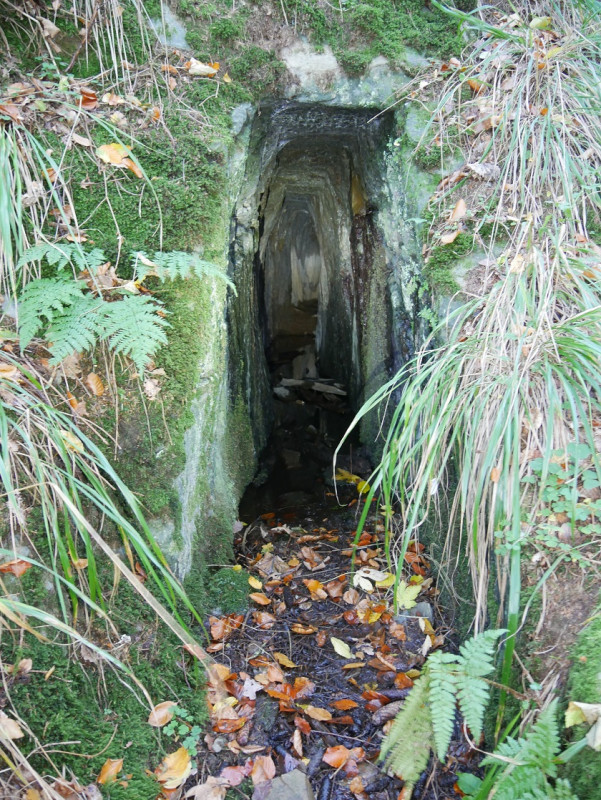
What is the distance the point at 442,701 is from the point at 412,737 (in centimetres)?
26

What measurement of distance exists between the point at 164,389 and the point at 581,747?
204 cm

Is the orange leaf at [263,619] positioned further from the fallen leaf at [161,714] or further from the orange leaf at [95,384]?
the orange leaf at [95,384]

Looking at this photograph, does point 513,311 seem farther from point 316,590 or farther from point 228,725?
point 228,725

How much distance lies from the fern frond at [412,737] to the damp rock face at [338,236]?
83.1 inches

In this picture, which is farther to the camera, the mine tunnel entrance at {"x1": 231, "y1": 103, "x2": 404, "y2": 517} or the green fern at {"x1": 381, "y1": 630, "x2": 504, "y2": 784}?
the mine tunnel entrance at {"x1": 231, "y1": 103, "x2": 404, "y2": 517}

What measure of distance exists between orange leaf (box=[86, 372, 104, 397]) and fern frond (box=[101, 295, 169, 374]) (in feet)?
0.76

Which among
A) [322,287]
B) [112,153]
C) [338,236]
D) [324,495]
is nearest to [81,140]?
[112,153]

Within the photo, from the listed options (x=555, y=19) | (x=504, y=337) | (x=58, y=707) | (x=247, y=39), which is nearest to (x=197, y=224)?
(x=247, y=39)

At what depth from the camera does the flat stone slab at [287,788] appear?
1.97 m

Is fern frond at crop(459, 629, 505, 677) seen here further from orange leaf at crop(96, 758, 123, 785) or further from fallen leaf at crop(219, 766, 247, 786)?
orange leaf at crop(96, 758, 123, 785)

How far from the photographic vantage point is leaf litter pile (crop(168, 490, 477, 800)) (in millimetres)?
2086

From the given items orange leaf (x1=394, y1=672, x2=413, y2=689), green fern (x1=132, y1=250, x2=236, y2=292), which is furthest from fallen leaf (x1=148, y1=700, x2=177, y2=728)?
green fern (x1=132, y1=250, x2=236, y2=292)

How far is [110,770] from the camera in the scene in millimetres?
1834

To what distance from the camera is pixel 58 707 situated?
5.95 ft
